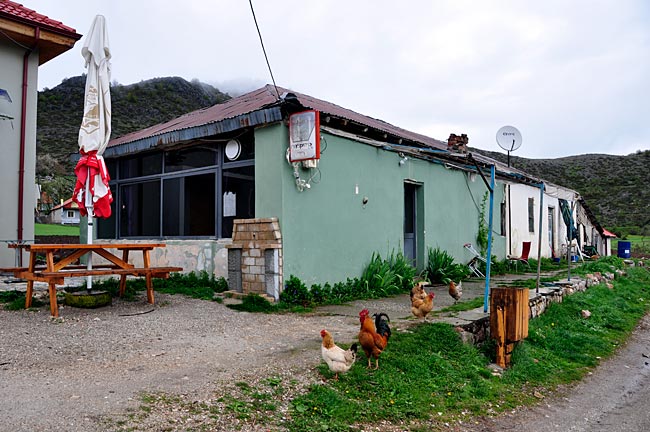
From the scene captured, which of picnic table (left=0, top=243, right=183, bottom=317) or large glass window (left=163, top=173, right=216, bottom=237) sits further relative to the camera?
large glass window (left=163, top=173, right=216, bottom=237)

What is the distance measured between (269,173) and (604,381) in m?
5.11

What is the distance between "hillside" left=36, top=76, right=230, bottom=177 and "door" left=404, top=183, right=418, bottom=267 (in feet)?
58.5

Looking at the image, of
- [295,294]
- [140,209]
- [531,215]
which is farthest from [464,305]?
[531,215]

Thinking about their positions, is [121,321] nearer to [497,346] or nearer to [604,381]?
[497,346]

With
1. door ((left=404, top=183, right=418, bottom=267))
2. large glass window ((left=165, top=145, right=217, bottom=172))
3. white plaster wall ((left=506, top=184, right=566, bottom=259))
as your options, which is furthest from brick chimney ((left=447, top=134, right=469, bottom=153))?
white plaster wall ((left=506, top=184, right=566, bottom=259))

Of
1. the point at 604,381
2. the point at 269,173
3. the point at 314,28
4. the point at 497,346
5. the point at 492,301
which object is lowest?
the point at 604,381

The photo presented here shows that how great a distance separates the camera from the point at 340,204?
817cm

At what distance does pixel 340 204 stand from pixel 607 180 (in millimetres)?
35468

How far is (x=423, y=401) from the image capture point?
3.81 m

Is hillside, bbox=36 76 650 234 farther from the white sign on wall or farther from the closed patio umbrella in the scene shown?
the white sign on wall

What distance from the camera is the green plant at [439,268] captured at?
10.4 metres

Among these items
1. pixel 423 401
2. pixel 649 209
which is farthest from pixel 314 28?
pixel 649 209

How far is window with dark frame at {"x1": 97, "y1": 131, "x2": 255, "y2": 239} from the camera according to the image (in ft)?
26.6

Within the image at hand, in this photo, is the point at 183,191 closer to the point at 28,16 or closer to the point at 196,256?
the point at 196,256
